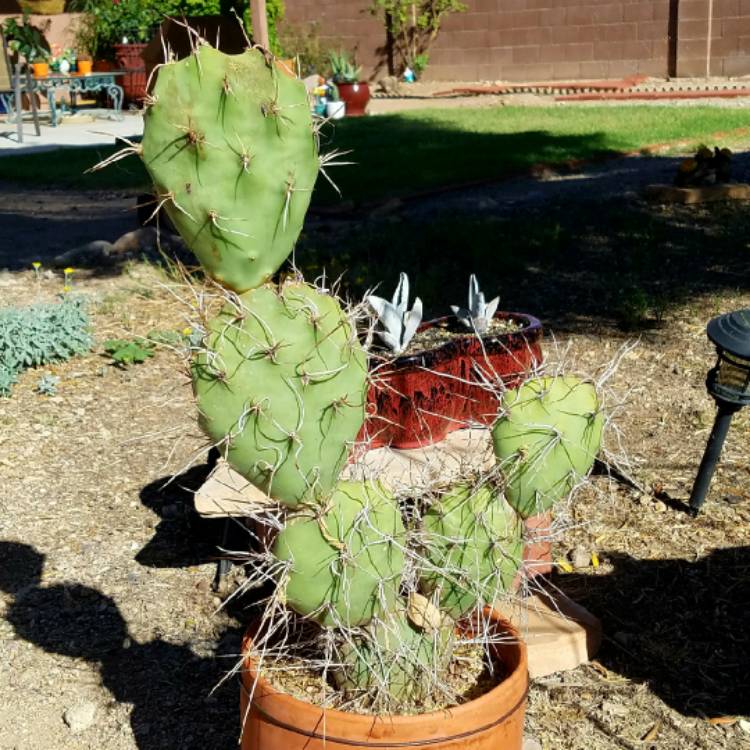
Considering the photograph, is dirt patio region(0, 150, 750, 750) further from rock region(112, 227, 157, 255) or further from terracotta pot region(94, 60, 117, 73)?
terracotta pot region(94, 60, 117, 73)

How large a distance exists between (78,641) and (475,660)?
141 centimetres

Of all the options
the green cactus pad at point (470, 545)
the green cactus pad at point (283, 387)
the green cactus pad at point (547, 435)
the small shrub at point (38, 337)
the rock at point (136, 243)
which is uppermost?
the green cactus pad at point (283, 387)

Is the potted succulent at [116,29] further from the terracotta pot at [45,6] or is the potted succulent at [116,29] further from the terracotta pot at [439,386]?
the terracotta pot at [439,386]

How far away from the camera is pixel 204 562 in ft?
12.6

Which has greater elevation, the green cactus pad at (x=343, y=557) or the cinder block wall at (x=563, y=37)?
the cinder block wall at (x=563, y=37)

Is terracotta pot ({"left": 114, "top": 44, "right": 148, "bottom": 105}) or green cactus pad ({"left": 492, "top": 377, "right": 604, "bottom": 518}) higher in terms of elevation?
terracotta pot ({"left": 114, "top": 44, "right": 148, "bottom": 105})

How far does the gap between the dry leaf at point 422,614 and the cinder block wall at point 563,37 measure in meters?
17.9

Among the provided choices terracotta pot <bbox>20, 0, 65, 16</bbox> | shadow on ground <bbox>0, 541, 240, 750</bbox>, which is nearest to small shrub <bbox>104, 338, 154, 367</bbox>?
shadow on ground <bbox>0, 541, 240, 750</bbox>

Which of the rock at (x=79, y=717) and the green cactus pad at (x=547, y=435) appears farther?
the rock at (x=79, y=717)

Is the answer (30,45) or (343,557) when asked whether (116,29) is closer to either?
(30,45)

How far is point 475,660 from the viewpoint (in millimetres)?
2582

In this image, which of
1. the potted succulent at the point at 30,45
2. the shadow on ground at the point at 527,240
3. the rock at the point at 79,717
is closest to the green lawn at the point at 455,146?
the shadow on ground at the point at 527,240

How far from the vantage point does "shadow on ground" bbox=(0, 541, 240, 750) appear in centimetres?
297

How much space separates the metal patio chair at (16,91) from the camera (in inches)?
565
